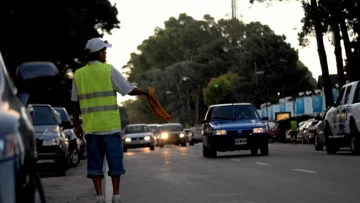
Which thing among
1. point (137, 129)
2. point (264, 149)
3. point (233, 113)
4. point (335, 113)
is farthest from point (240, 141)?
point (137, 129)

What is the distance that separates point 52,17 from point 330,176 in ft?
100.0

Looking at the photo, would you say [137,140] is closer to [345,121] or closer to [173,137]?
[173,137]

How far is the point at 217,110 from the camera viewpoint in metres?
28.6

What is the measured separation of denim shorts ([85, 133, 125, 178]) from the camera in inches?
385

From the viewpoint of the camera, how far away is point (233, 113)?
28.5 m

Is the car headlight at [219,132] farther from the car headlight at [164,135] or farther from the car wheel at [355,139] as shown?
the car headlight at [164,135]

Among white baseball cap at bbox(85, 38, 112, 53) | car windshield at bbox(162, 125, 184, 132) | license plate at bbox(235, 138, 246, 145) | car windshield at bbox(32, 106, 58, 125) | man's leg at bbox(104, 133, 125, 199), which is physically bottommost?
man's leg at bbox(104, 133, 125, 199)

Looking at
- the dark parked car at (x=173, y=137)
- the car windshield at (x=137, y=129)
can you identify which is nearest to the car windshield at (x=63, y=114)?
the car windshield at (x=137, y=129)

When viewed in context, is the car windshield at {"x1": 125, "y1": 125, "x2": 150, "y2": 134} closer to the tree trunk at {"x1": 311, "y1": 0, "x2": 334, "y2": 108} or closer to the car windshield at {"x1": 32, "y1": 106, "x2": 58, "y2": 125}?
the tree trunk at {"x1": 311, "y1": 0, "x2": 334, "y2": 108}

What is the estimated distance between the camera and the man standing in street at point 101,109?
9.82m

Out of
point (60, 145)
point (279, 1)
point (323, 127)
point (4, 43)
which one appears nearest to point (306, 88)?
point (279, 1)

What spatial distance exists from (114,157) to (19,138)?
559 centimetres

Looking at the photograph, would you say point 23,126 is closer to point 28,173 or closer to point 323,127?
point 28,173

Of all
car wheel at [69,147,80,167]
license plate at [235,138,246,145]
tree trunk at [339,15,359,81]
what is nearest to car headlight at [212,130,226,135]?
license plate at [235,138,246,145]
